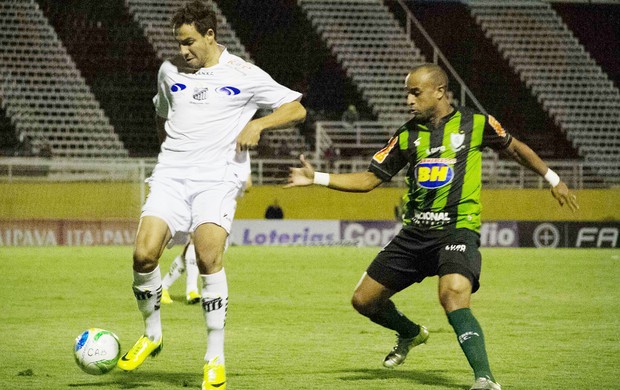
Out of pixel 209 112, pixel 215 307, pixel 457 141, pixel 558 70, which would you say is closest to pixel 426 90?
pixel 457 141

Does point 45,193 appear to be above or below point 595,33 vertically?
below

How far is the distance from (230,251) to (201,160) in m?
15.8

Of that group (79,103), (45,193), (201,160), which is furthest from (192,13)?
(79,103)

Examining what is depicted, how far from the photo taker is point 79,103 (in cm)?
2759

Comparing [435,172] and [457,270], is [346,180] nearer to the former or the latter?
[435,172]

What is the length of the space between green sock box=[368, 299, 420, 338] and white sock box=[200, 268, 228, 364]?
124 centimetres

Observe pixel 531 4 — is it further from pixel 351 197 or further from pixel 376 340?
pixel 376 340

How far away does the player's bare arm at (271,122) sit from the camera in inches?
252

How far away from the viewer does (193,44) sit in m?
6.68

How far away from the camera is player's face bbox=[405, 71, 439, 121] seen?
6773mm

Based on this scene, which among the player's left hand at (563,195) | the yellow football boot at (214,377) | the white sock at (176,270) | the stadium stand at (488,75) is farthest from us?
the stadium stand at (488,75)

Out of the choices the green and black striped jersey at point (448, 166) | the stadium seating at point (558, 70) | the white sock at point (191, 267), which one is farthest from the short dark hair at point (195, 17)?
the stadium seating at point (558, 70)

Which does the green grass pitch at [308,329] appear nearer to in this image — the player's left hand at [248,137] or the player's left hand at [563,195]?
the player's left hand at [563,195]

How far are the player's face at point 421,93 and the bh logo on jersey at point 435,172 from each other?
0.32 m
